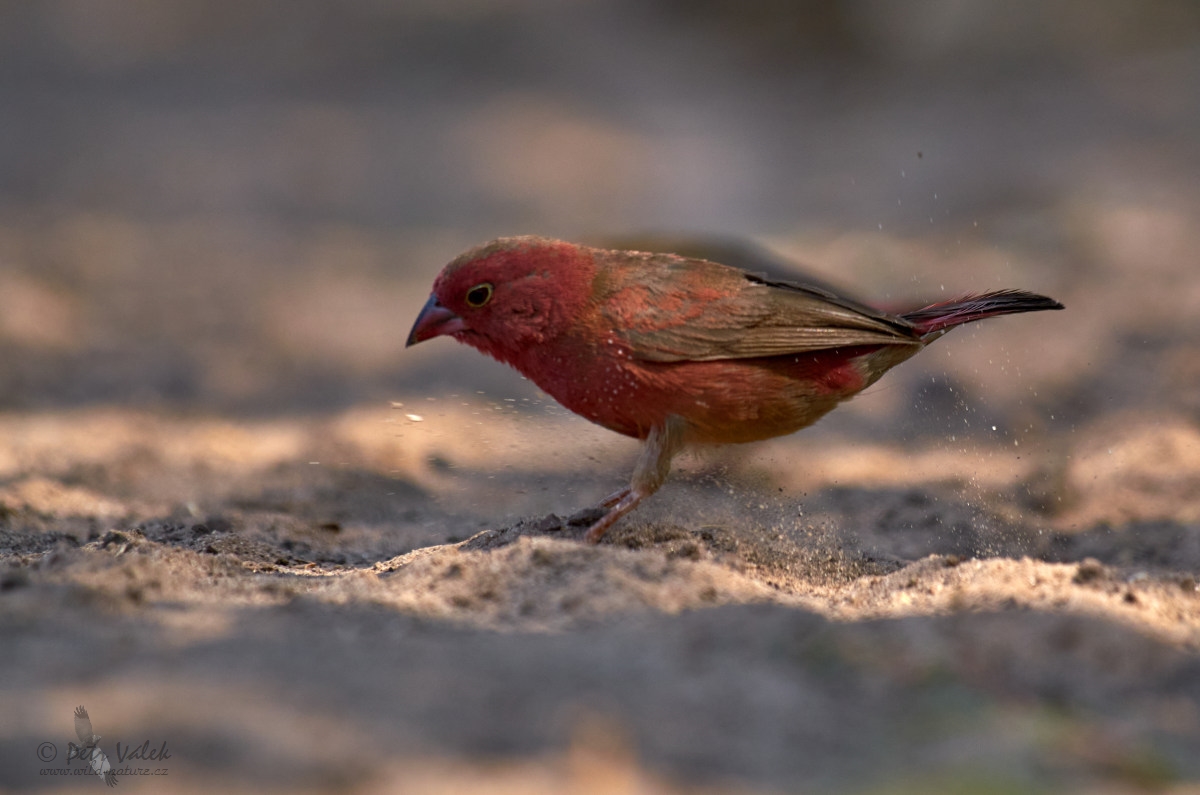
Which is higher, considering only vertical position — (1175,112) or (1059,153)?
(1175,112)

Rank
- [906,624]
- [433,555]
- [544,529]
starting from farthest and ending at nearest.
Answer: [544,529] → [433,555] → [906,624]

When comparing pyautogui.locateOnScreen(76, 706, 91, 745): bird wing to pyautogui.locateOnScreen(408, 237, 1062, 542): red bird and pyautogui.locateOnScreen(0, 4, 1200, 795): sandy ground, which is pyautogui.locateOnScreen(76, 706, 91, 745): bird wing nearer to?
pyautogui.locateOnScreen(0, 4, 1200, 795): sandy ground

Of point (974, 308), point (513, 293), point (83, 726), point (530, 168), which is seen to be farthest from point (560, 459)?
point (530, 168)

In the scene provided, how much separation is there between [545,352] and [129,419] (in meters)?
3.64

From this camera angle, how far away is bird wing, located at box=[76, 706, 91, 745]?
92.8 inches

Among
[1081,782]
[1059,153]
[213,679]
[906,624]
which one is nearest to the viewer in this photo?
[1081,782]

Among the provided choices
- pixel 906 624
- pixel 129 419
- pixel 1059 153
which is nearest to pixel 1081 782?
pixel 906 624

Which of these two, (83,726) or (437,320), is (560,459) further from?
(83,726)

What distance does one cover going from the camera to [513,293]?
14.6 ft

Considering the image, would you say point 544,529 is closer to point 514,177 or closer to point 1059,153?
point 514,177

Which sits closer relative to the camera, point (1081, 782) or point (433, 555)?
point (1081, 782)

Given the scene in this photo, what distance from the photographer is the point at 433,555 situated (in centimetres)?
399

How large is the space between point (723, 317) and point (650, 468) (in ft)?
2.24

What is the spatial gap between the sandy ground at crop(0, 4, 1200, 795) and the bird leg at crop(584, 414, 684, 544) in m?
0.11
